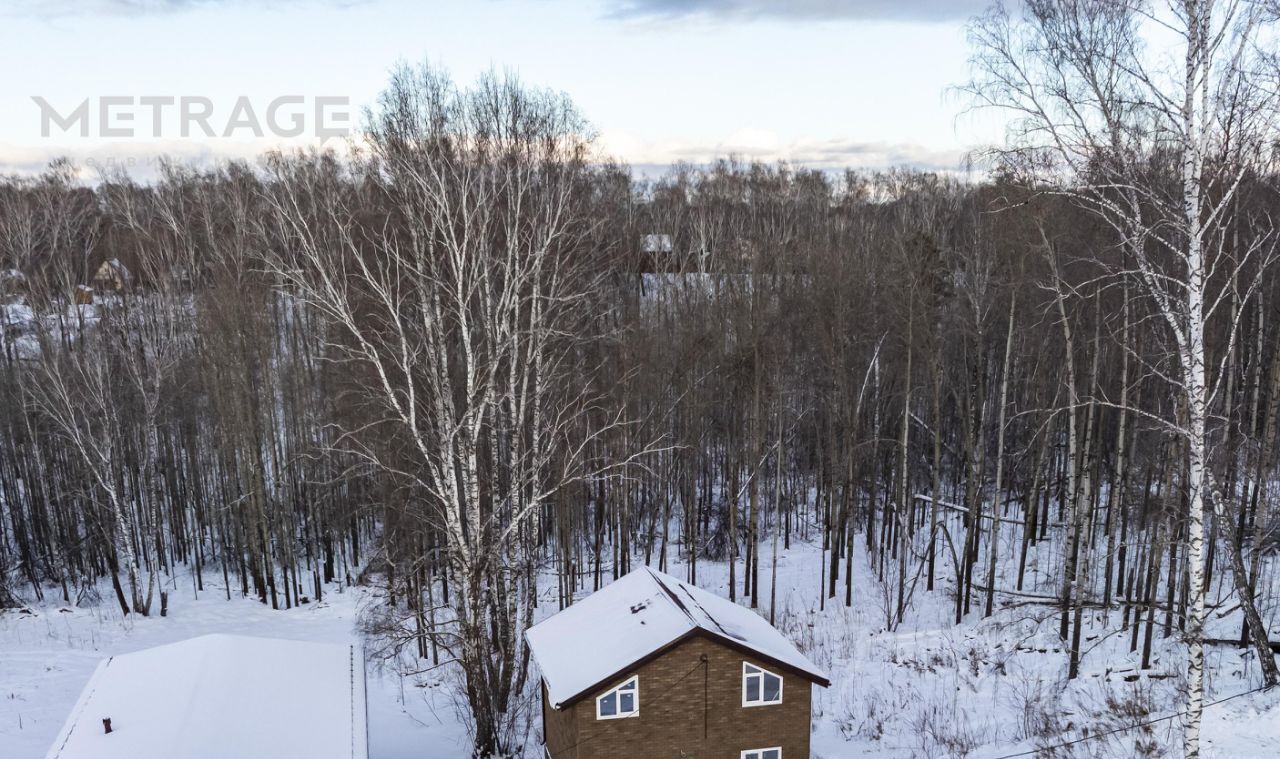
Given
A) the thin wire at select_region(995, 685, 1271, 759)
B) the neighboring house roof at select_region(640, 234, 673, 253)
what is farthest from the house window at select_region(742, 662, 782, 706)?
the neighboring house roof at select_region(640, 234, 673, 253)

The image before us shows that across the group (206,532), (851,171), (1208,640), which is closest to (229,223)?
(206,532)

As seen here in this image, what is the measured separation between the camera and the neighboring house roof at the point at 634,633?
1338 centimetres

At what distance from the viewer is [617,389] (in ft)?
78.8

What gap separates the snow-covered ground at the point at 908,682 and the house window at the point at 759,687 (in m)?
2.16

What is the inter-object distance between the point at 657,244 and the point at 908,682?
96.5ft

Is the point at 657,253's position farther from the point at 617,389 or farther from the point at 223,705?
the point at 223,705

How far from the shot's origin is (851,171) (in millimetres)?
68000

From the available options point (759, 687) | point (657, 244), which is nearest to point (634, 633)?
point (759, 687)

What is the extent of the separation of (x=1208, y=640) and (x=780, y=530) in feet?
53.6

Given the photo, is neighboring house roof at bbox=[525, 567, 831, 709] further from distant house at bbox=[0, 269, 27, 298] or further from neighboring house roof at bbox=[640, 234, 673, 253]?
distant house at bbox=[0, 269, 27, 298]

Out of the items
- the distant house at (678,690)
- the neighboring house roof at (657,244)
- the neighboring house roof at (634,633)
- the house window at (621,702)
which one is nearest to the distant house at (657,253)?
the neighboring house roof at (657,244)

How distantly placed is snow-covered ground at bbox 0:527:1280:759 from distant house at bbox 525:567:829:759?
2064 mm

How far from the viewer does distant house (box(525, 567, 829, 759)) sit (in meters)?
13.4

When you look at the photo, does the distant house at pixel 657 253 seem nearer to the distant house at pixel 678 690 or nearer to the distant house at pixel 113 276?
the distant house at pixel 113 276
